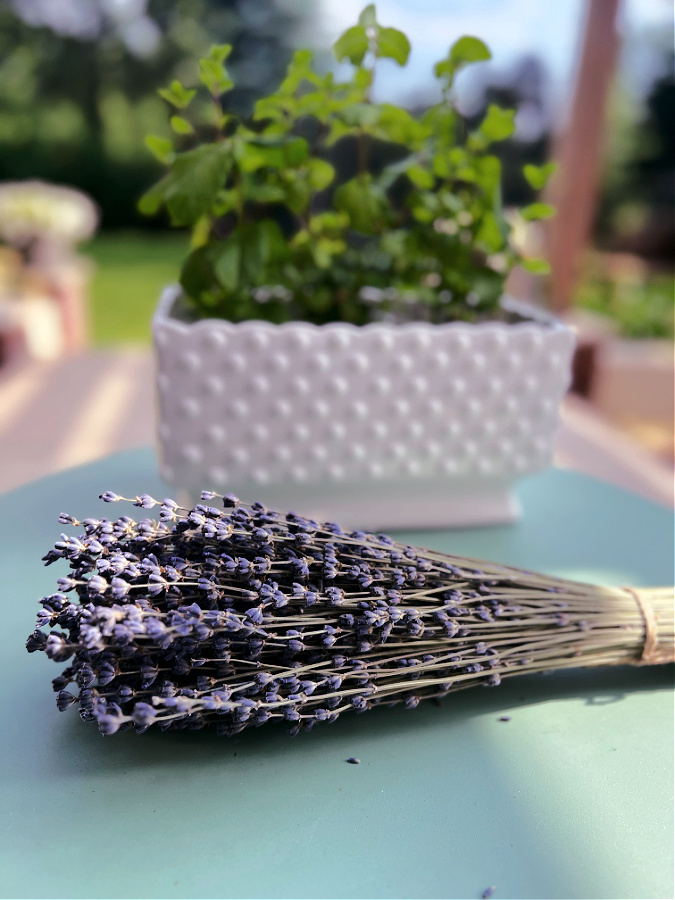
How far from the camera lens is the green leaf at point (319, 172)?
796 mm

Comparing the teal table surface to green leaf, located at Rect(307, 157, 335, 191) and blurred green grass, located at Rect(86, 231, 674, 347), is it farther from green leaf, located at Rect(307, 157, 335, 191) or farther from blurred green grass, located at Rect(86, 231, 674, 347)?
blurred green grass, located at Rect(86, 231, 674, 347)

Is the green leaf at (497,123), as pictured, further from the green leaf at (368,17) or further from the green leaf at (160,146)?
the green leaf at (160,146)

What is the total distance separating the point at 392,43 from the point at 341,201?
16cm

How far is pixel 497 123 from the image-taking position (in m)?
0.81

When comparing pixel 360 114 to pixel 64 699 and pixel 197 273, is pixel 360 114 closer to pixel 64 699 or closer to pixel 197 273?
pixel 197 273

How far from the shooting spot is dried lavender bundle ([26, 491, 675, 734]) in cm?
45

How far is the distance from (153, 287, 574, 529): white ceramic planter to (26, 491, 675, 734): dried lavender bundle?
198mm

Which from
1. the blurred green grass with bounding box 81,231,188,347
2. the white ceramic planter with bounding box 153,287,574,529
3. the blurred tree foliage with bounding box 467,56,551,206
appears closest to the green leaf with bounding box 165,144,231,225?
the white ceramic planter with bounding box 153,287,574,529

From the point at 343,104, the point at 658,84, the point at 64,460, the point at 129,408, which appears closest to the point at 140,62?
the point at 658,84

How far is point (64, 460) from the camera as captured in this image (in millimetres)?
2043

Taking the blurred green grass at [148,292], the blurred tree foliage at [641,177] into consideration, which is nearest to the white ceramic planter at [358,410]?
the blurred green grass at [148,292]

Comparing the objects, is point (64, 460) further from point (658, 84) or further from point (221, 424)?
point (658, 84)

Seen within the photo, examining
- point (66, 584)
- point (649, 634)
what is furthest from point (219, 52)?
point (649, 634)

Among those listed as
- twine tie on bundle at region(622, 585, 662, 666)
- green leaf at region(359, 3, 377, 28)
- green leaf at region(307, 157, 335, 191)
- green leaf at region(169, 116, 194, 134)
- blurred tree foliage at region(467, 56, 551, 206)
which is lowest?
twine tie on bundle at region(622, 585, 662, 666)
